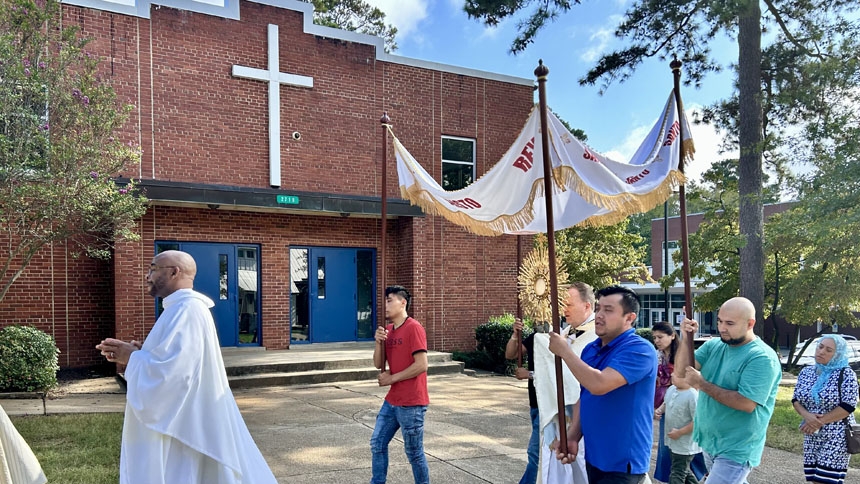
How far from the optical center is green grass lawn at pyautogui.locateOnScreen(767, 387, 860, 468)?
7.69 metres

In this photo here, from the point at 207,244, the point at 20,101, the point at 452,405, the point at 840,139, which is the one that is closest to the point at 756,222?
the point at 840,139

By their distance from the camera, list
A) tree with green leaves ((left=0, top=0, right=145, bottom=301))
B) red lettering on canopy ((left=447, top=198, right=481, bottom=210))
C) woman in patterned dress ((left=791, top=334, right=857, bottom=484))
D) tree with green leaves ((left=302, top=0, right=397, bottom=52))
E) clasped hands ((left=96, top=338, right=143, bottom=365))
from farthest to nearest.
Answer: tree with green leaves ((left=302, top=0, right=397, bottom=52))
tree with green leaves ((left=0, top=0, right=145, bottom=301))
red lettering on canopy ((left=447, top=198, right=481, bottom=210))
woman in patterned dress ((left=791, top=334, right=857, bottom=484))
clasped hands ((left=96, top=338, right=143, bottom=365))

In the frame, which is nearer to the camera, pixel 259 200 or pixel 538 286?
pixel 538 286

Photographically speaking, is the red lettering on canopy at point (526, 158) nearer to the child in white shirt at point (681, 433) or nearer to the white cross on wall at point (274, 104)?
the child in white shirt at point (681, 433)

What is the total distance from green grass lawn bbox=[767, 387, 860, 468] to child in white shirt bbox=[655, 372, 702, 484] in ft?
10.1

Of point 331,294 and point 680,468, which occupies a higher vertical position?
point 331,294

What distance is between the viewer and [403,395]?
5031 millimetres

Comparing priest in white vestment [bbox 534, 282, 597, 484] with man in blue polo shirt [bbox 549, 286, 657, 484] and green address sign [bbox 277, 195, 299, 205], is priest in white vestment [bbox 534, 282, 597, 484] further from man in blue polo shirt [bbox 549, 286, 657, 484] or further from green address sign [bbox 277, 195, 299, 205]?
green address sign [bbox 277, 195, 299, 205]

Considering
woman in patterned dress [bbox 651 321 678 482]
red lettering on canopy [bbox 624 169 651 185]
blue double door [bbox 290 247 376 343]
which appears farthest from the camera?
blue double door [bbox 290 247 376 343]

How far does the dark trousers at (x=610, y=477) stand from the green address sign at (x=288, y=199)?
11210 millimetres

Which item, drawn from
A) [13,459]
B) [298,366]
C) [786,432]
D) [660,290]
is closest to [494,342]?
[298,366]

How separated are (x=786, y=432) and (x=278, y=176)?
11134mm

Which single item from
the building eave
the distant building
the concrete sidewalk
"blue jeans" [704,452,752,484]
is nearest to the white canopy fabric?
"blue jeans" [704,452,752,484]

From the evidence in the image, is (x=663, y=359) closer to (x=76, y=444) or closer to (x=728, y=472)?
(x=728, y=472)
